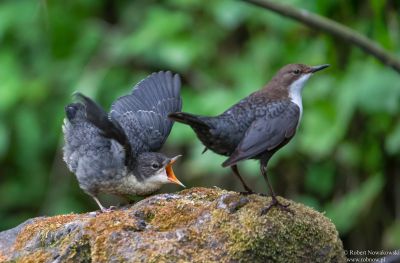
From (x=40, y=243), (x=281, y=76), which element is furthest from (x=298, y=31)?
(x=40, y=243)

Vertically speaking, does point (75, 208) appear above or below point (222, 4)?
below

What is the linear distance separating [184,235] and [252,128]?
2.93 ft

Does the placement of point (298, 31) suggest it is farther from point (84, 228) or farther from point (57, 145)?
point (84, 228)

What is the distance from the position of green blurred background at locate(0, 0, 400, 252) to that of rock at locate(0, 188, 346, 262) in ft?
7.24

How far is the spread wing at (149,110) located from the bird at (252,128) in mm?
899

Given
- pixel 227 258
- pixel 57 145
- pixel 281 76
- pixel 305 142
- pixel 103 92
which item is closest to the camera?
pixel 227 258

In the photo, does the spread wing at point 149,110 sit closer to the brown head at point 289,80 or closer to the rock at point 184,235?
the brown head at point 289,80

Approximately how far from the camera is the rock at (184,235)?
4.01 meters

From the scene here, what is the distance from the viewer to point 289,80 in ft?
17.1

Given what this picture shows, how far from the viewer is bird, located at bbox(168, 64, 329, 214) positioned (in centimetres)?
446

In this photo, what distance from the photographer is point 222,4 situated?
24.5 feet

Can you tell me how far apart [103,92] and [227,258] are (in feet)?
14.3

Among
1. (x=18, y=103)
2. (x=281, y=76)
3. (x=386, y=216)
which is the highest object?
(x=281, y=76)

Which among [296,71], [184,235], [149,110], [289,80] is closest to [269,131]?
[289,80]
